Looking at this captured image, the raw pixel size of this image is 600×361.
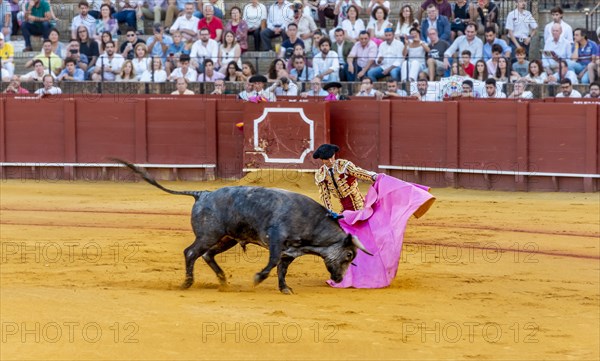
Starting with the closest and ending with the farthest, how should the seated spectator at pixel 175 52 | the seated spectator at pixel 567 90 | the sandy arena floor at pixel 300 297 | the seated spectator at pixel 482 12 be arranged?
1. the sandy arena floor at pixel 300 297
2. the seated spectator at pixel 567 90
3. the seated spectator at pixel 482 12
4. the seated spectator at pixel 175 52

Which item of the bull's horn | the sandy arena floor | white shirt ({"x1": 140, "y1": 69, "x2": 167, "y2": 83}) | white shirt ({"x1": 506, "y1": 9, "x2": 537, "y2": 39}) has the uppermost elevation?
white shirt ({"x1": 506, "y1": 9, "x2": 537, "y2": 39})

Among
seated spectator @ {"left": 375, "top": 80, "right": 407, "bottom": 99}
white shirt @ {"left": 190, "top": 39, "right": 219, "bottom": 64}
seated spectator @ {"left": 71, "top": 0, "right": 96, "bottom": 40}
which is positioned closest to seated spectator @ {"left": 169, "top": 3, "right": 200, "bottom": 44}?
white shirt @ {"left": 190, "top": 39, "right": 219, "bottom": 64}

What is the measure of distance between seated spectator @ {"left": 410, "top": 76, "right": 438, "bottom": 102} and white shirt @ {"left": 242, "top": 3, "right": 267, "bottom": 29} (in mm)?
3185

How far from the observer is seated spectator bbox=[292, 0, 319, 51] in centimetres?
1833

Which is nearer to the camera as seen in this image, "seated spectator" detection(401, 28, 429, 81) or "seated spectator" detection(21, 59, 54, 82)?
"seated spectator" detection(401, 28, 429, 81)

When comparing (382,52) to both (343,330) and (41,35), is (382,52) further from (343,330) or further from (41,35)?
(343,330)

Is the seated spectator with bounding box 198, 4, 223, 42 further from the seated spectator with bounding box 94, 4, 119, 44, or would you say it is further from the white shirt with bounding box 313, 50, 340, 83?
the white shirt with bounding box 313, 50, 340, 83

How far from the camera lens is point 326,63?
1753cm

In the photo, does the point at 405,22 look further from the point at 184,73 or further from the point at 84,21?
the point at 84,21

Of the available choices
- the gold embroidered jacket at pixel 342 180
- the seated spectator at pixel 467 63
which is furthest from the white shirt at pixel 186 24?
the gold embroidered jacket at pixel 342 180

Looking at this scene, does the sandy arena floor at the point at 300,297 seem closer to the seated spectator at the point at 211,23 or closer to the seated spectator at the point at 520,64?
the seated spectator at the point at 520,64

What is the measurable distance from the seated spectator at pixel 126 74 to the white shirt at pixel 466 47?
4.80 m

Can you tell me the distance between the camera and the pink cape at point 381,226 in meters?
9.70

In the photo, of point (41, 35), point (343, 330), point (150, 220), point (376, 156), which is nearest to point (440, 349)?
point (343, 330)
